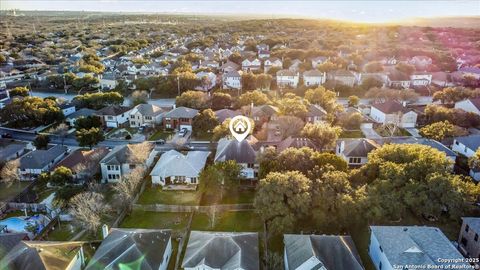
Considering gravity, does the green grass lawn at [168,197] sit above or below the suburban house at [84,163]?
below

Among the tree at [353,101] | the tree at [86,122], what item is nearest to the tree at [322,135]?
→ the tree at [353,101]

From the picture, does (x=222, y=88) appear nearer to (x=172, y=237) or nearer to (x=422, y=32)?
(x=172, y=237)

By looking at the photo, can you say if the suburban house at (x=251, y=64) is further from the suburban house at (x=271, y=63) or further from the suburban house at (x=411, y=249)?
the suburban house at (x=411, y=249)

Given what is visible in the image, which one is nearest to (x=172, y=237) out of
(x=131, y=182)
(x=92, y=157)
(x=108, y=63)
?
(x=131, y=182)

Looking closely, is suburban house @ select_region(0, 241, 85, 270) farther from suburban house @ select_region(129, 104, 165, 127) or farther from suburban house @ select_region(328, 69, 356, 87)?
suburban house @ select_region(328, 69, 356, 87)

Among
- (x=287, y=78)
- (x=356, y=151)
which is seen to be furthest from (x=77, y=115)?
(x=356, y=151)

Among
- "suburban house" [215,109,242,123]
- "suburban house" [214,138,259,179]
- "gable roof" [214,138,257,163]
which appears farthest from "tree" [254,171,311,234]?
"suburban house" [215,109,242,123]
